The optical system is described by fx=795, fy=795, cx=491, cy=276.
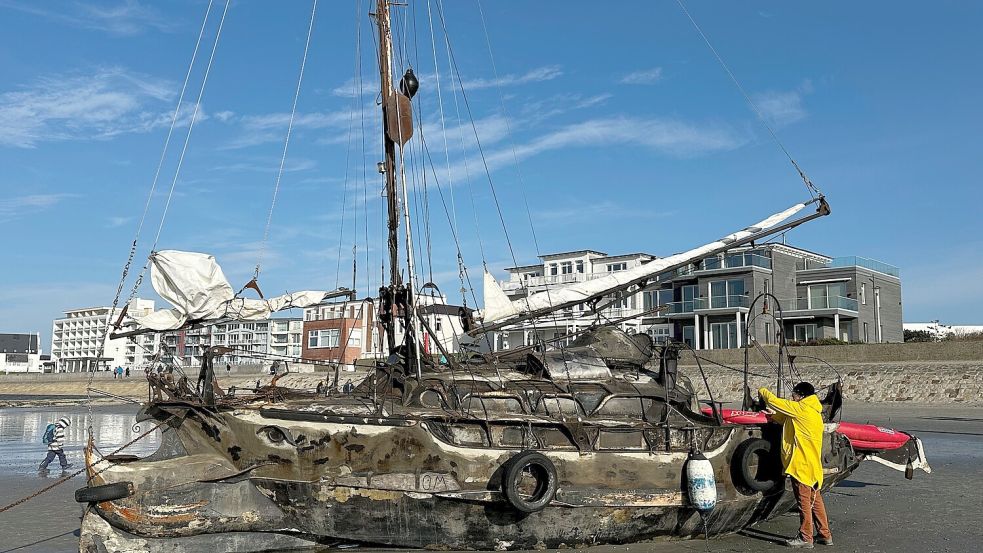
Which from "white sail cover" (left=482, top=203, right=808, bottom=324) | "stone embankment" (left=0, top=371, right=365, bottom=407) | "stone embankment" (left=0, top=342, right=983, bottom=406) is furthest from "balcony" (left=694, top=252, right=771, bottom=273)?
"white sail cover" (left=482, top=203, right=808, bottom=324)

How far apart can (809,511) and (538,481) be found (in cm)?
373

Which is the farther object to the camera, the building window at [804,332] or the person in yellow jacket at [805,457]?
the building window at [804,332]

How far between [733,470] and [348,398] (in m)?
5.86

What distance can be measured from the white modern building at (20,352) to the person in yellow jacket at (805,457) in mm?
168804

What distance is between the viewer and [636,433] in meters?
11.7

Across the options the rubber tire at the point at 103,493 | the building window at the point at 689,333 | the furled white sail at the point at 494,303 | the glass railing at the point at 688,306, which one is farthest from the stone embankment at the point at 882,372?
the rubber tire at the point at 103,493

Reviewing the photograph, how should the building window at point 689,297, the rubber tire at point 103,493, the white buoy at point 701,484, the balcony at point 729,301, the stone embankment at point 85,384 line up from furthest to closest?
the stone embankment at point 85,384 < the building window at point 689,297 < the balcony at point 729,301 < the white buoy at point 701,484 < the rubber tire at point 103,493

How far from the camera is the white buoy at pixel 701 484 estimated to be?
11164mm

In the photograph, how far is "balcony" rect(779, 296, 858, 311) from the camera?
52.1m

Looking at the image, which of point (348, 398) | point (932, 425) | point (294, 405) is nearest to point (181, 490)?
point (294, 405)

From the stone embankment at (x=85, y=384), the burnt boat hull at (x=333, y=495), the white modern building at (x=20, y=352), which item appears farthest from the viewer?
the white modern building at (x=20, y=352)

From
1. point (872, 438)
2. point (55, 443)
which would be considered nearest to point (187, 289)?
point (55, 443)

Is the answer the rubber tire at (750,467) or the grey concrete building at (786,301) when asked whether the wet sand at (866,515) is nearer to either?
the rubber tire at (750,467)

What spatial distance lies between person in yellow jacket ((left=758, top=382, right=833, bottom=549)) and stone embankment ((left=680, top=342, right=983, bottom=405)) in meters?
22.3
